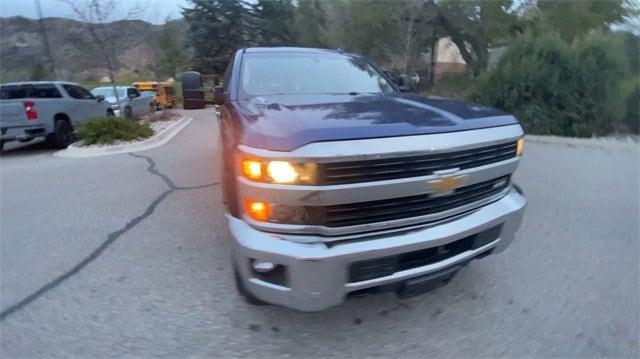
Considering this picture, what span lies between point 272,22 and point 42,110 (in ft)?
91.3

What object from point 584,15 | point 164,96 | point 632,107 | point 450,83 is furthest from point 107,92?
point 632,107

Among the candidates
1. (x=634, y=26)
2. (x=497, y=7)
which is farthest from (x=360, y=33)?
(x=634, y=26)

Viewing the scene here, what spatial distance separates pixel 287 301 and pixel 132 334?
1.11 metres

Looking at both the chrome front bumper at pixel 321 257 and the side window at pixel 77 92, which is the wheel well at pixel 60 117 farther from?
the chrome front bumper at pixel 321 257

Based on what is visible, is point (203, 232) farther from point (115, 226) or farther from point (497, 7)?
point (497, 7)

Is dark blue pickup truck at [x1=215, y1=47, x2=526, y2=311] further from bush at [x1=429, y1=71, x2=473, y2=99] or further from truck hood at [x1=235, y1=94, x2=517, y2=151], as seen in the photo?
bush at [x1=429, y1=71, x2=473, y2=99]

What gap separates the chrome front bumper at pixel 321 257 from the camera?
2207 mm

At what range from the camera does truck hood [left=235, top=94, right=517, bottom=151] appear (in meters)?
2.23

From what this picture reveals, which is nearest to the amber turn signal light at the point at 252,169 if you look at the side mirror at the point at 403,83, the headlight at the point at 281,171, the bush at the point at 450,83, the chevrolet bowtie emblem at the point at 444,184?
the headlight at the point at 281,171

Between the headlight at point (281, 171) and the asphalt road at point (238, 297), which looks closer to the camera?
the headlight at point (281, 171)

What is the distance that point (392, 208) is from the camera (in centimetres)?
236

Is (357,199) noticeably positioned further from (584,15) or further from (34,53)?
(34,53)

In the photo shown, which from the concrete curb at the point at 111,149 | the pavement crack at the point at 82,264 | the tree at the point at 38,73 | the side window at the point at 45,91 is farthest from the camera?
the tree at the point at 38,73

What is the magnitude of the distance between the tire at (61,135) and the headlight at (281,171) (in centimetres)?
1040
